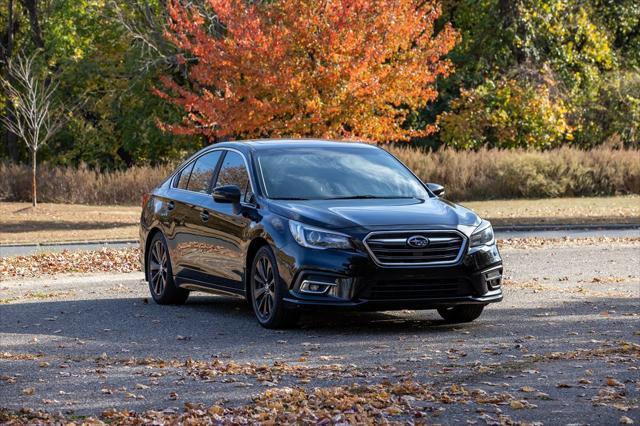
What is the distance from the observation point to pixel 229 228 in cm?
1249

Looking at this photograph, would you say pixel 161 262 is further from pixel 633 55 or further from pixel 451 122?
pixel 633 55

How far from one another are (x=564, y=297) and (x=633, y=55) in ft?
134

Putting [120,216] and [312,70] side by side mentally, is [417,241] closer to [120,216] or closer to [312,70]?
[312,70]

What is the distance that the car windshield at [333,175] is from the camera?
40.4ft

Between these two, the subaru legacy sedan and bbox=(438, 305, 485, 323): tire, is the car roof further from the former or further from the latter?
bbox=(438, 305, 485, 323): tire

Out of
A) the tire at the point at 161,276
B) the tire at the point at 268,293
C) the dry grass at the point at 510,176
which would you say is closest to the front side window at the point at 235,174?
the tire at the point at 268,293

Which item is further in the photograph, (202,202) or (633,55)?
(633,55)

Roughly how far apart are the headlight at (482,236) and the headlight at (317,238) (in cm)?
110

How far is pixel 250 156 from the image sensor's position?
12844mm

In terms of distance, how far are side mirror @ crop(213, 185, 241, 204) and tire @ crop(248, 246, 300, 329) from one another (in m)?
0.63

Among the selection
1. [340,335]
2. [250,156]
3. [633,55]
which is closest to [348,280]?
[340,335]

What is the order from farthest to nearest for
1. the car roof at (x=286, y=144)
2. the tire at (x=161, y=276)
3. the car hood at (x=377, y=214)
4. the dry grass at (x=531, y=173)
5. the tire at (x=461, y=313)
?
the dry grass at (x=531, y=173)
the tire at (x=161, y=276)
the car roof at (x=286, y=144)
the tire at (x=461, y=313)
the car hood at (x=377, y=214)

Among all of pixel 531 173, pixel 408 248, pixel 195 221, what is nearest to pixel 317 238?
pixel 408 248

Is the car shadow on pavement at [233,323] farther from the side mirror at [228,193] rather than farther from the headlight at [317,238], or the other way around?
the side mirror at [228,193]
